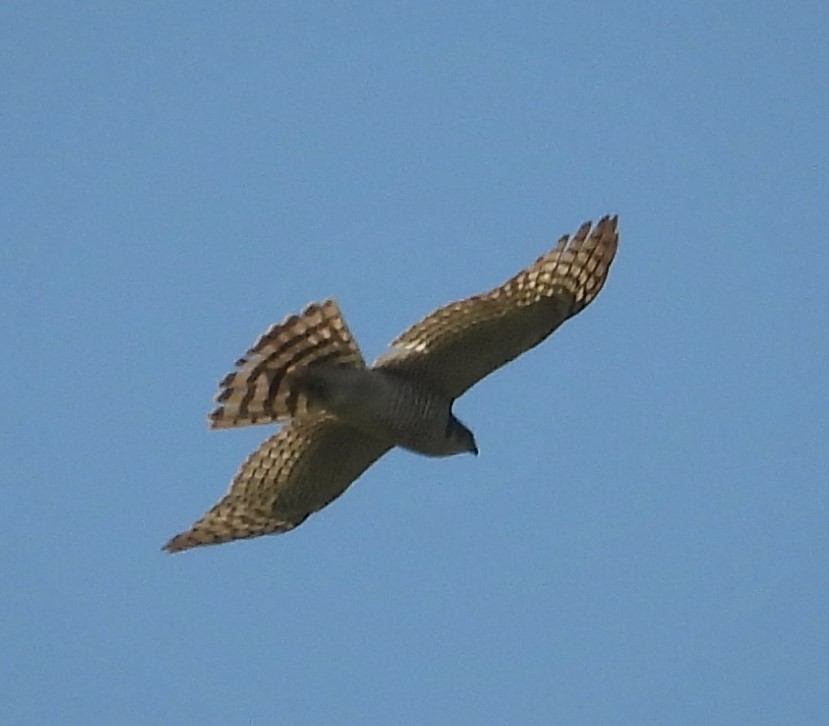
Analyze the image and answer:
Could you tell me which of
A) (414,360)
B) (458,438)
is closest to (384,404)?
(414,360)

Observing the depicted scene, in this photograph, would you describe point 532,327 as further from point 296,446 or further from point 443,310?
point 296,446

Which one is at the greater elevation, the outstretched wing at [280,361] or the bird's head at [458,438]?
the outstretched wing at [280,361]

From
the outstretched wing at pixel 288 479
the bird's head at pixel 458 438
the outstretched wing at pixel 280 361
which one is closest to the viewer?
the outstretched wing at pixel 280 361

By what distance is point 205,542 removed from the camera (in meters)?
14.7

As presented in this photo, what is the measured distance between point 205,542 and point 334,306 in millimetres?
2187

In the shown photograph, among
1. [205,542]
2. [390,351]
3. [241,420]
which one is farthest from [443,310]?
[205,542]

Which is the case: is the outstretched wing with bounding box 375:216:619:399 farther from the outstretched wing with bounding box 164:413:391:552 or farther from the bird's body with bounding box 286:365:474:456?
the outstretched wing with bounding box 164:413:391:552

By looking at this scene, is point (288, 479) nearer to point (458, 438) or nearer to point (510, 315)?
point (458, 438)

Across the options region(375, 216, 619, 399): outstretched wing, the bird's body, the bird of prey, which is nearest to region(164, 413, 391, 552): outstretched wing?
the bird of prey

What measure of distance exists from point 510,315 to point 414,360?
2.46 ft

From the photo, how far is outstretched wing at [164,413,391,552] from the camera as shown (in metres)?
14.7

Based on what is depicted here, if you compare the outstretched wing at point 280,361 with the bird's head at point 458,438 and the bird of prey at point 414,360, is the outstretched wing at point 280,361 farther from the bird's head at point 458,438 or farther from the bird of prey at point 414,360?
the bird's head at point 458,438

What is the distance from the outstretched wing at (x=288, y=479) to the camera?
1474cm

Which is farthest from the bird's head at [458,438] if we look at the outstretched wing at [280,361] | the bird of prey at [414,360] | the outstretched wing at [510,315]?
the outstretched wing at [280,361]
